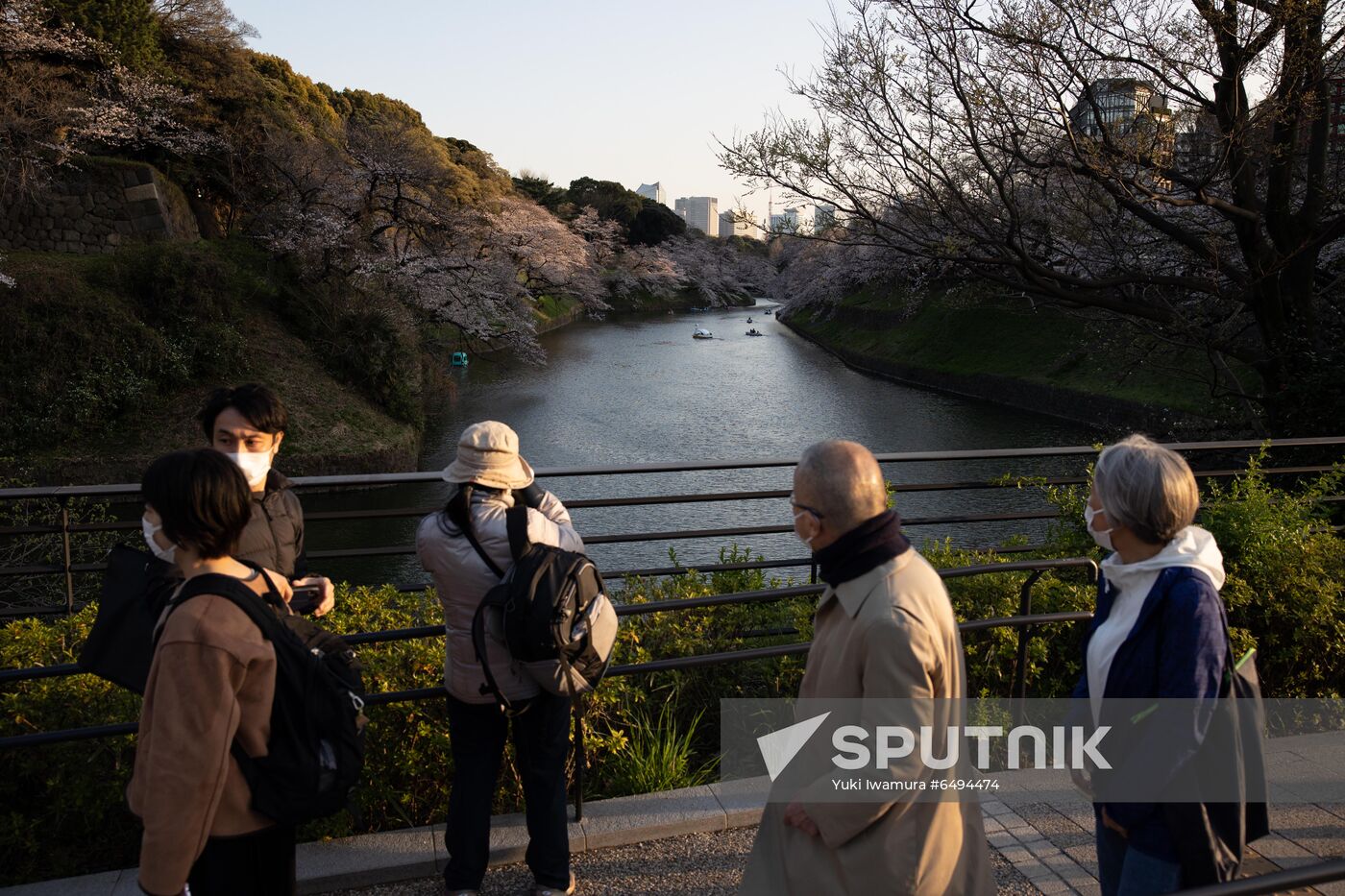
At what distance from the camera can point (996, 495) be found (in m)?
16.5

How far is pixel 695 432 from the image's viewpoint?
24.2 metres

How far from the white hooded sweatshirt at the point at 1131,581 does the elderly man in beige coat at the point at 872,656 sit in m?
0.43

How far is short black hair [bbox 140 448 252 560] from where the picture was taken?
1946 mm

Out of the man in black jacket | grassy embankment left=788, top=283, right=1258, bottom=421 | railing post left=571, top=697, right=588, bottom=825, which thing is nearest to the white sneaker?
railing post left=571, top=697, right=588, bottom=825

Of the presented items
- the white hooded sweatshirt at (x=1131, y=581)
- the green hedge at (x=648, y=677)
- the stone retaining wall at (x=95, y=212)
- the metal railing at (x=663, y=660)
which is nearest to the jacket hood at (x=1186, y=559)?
the white hooded sweatshirt at (x=1131, y=581)

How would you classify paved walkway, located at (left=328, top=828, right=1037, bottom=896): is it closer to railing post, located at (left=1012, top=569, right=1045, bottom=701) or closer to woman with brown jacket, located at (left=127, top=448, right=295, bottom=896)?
railing post, located at (left=1012, top=569, right=1045, bottom=701)

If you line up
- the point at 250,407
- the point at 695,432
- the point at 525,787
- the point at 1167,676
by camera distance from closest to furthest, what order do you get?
the point at 1167,676 < the point at 250,407 < the point at 525,787 < the point at 695,432

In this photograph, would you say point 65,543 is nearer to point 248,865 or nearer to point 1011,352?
point 248,865

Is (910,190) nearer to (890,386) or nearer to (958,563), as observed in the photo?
(958,563)

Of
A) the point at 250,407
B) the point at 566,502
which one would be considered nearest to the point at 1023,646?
the point at 566,502

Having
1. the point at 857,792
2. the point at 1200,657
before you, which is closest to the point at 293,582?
Answer: the point at 857,792

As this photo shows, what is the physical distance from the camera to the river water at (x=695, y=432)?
14.8 meters

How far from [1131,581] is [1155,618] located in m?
0.10

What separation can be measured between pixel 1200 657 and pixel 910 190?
25.7ft
